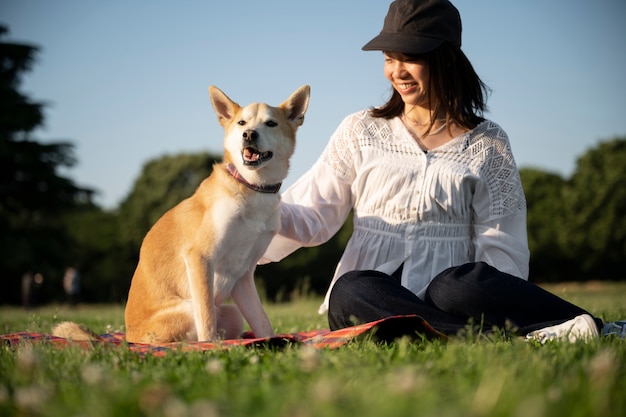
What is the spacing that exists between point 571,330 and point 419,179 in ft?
4.51

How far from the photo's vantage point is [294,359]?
8.05ft

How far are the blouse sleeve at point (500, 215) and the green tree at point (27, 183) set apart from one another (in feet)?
69.8

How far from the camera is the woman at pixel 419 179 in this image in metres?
4.15

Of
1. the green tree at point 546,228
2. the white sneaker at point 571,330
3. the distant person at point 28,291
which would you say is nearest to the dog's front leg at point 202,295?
the white sneaker at point 571,330

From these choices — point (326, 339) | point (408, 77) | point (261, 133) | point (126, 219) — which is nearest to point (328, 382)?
point (326, 339)

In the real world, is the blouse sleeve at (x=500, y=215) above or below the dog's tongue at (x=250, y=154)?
below

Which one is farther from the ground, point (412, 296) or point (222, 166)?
point (222, 166)

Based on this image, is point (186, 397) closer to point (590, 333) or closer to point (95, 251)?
point (590, 333)

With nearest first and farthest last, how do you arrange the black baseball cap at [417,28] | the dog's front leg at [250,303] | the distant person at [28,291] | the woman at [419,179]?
the dog's front leg at [250,303] < the black baseball cap at [417,28] < the woman at [419,179] < the distant person at [28,291]

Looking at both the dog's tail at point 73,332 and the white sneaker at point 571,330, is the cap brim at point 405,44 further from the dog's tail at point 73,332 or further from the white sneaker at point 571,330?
the dog's tail at point 73,332

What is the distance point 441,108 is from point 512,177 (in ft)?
2.25

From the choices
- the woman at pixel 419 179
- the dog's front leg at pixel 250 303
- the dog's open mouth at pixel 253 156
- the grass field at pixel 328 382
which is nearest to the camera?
the grass field at pixel 328 382

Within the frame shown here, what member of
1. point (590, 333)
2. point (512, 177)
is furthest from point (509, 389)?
point (512, 177)

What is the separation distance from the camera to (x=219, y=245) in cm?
363
